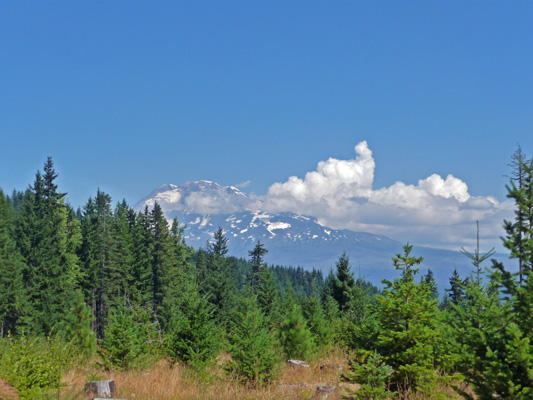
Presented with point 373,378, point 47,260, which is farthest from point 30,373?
point 47,260

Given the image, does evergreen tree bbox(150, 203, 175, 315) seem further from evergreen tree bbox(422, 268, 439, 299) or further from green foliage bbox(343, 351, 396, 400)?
green foliage bbox(343, 351, 396, 400)

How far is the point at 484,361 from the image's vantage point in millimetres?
6812

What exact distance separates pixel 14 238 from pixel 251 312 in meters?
54.8

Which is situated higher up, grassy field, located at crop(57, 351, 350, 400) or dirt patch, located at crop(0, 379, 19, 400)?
dirt patch, located at crop(0, 379, 19, 400)

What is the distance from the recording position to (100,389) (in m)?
10.1

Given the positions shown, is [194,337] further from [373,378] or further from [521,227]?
[521,227]

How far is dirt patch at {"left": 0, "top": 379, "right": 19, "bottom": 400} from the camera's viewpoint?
27.4 feet

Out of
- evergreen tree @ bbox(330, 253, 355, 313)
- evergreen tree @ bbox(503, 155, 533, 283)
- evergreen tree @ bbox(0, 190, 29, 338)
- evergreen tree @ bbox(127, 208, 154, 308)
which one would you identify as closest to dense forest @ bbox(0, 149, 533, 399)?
evergreen tree @ bbox(503, 155, 533, 283)

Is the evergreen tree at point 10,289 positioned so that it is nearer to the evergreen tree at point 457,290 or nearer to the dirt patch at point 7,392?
the evergreen tree at point 457,290

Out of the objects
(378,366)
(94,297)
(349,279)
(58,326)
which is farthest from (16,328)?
(378,366)

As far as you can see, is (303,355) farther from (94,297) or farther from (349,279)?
(94,297)

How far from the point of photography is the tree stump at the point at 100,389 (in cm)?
995

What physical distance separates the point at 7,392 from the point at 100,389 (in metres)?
1.96

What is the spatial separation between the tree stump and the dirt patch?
5.25 feet
